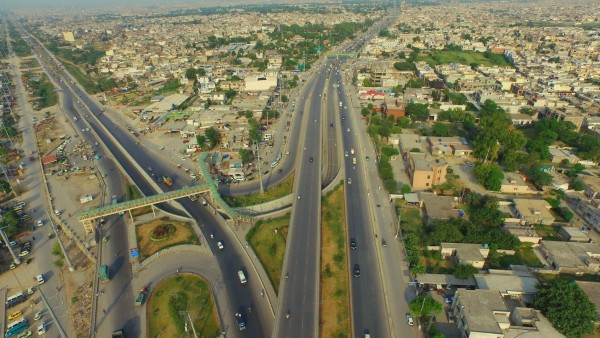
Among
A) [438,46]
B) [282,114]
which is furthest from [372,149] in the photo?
[438,46]

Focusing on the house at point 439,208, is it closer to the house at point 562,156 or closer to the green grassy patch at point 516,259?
the green grassy patch at point 516,259

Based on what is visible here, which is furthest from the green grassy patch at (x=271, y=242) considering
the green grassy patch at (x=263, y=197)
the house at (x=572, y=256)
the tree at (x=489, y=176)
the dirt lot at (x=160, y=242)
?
the tree at (x=489, y=176)

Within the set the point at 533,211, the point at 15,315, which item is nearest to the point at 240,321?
the point at 15,315

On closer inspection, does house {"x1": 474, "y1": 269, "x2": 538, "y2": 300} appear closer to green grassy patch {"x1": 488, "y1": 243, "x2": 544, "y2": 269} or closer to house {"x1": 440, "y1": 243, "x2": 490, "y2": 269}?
house {"x1": 440, "y1": 243, "x2": 490, "y2": 269}

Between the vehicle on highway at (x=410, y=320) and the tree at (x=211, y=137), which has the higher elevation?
the tree at (x=211, y=137)

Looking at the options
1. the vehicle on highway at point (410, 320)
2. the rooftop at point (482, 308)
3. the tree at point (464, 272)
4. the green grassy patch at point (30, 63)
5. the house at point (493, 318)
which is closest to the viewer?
the house at point (493, 318)

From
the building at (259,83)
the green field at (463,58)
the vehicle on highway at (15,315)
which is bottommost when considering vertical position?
the vehicle on highway at (15,315)

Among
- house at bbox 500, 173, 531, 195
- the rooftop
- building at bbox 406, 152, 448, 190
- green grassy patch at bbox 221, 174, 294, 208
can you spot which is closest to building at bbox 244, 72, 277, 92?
green grassy patch at bbox 221, 174, 294, 208

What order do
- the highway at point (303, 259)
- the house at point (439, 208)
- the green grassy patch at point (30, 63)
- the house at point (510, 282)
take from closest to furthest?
the highway at point (303, 259) → the house at point (510, 282) → the house at point (439, 208) → the green grassy patch at point (30, 63)
